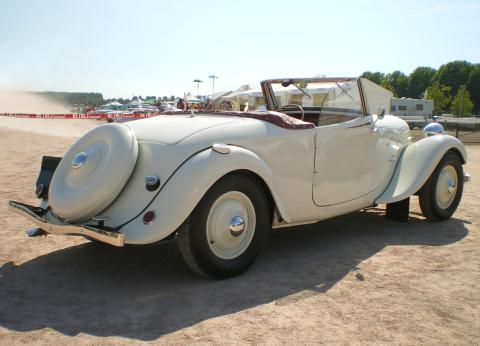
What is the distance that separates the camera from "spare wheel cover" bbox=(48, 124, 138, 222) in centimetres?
337

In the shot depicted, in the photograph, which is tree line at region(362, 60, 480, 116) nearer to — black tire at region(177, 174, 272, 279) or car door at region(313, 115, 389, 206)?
car door at region(313, 115, 389, 206)

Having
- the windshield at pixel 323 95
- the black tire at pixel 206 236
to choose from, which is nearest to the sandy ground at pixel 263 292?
the black tire at pixel 206 236

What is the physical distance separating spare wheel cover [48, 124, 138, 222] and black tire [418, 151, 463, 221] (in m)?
3.50

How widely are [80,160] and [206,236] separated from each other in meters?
1.13

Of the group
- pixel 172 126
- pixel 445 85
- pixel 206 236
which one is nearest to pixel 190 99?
pixel 172 126

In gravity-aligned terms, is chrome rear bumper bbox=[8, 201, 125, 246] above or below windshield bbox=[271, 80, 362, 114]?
below

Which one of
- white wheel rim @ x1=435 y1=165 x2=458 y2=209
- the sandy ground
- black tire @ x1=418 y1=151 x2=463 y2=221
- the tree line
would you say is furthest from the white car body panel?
the tree line

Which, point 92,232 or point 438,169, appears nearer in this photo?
point 92,232

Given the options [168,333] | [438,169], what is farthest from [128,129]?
[438,169]

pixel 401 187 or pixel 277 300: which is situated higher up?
pixel 401 187

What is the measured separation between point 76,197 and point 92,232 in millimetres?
377

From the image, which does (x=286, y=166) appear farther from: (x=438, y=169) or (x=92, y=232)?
(x=438, y=169)

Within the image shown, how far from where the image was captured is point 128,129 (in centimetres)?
372

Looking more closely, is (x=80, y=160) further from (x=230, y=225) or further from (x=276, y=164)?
(x=276, y=164)
